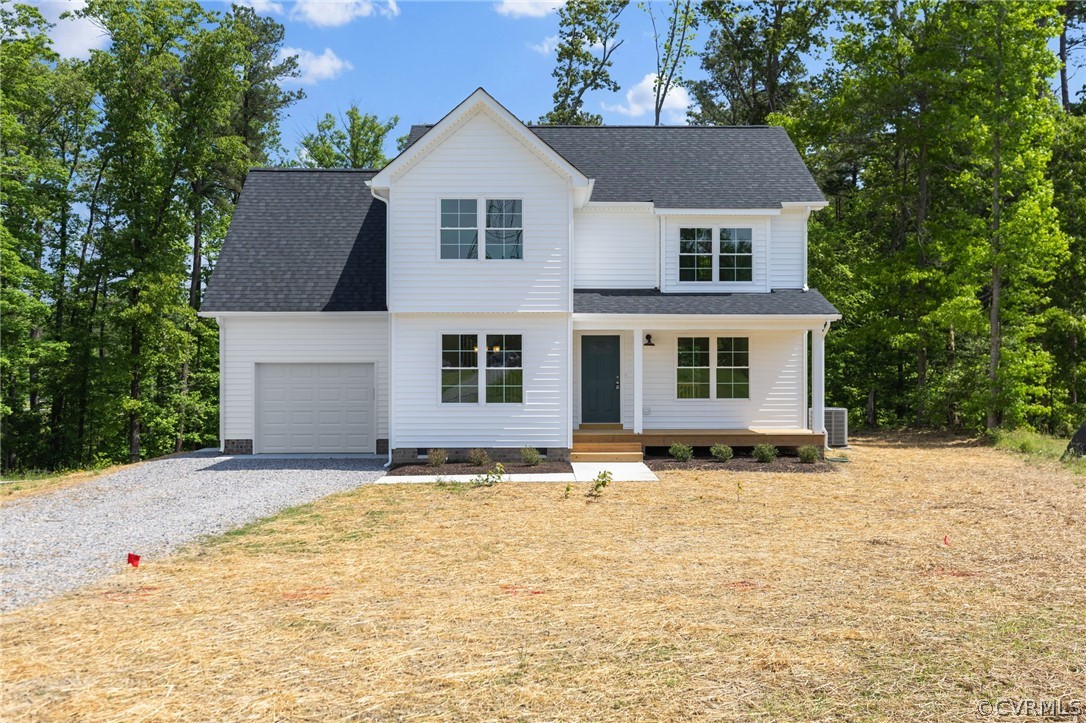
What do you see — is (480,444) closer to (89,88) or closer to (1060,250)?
(1060,250)

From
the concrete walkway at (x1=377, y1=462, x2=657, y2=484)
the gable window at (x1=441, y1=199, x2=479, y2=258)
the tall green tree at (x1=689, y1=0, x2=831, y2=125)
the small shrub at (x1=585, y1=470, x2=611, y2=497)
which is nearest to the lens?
the small shrub at (x1=585, y1=470, x2=611, y2=497)

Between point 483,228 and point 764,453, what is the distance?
7.76 meters

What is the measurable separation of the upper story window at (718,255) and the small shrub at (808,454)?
14.5ft

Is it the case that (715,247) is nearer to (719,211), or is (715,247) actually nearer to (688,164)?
(719,211)

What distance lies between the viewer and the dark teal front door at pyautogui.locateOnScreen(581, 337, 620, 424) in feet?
58.6

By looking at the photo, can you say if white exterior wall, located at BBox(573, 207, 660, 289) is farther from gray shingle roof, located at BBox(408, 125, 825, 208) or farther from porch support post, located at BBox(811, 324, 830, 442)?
porch support post, located at BBox(811, 324, 830, 442)

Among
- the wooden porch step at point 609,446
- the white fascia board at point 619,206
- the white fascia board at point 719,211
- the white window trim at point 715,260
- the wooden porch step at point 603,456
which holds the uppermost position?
the white fascia board at point 619,206

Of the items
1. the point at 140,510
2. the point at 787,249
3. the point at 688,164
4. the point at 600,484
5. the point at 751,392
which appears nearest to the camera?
the point at 140,510

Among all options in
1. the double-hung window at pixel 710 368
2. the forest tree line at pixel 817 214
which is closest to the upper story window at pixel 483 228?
the double-hung window at pixel 710 368

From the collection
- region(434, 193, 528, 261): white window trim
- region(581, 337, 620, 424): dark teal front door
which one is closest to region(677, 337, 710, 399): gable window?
region(581, 337, 620, 424): dark teal front door

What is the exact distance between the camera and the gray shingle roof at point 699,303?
16.5 meters

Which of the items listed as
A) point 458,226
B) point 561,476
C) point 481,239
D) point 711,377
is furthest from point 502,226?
point 711,377

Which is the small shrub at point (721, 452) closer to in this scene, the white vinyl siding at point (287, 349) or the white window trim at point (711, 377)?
the white window trim at point (711, 377)

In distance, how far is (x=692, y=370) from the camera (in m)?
18.0
